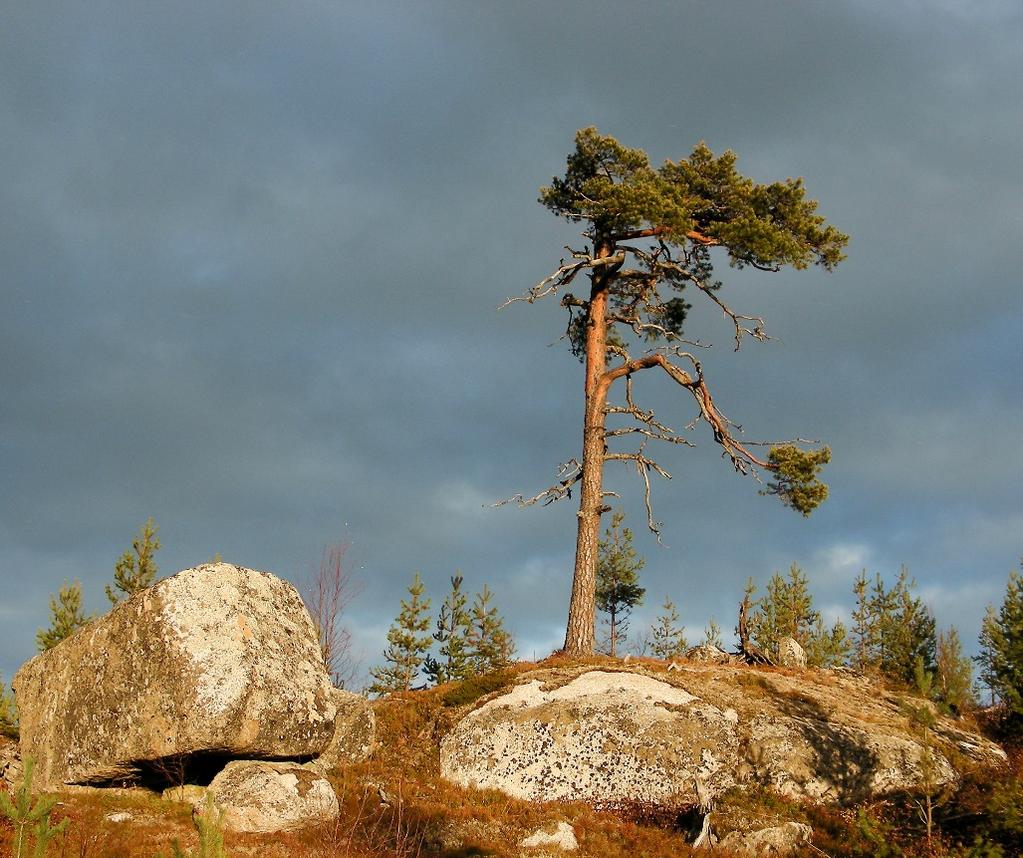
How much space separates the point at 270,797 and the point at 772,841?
26.8 ft

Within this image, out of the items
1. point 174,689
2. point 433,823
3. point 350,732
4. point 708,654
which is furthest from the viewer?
point 708,654

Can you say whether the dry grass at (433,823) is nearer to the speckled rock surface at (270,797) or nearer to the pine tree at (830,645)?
the speckled rock surface at (270,797)

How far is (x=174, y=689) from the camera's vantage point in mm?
14383

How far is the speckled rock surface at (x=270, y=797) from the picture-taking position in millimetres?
13891

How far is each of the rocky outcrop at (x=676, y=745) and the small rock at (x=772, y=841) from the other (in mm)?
1490

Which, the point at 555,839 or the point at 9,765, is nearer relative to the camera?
the point at 555,839

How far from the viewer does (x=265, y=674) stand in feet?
49.5

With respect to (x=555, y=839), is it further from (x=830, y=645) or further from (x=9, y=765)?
(x=830, y=645)

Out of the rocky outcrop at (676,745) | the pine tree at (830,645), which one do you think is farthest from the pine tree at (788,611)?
the rocky outcrop at (676,745)

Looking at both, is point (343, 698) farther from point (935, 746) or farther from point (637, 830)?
point (935, 746)

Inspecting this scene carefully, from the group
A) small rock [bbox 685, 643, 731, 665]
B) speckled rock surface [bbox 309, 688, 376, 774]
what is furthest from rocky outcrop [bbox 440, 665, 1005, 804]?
small rock [bbox 685, 643, 731, 665]

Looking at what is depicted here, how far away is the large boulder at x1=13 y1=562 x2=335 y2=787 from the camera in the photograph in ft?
47.1

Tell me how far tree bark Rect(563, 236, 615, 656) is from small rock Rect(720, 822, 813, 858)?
9.76 meters

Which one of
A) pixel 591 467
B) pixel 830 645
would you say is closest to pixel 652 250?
pixel 591 467
